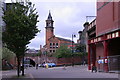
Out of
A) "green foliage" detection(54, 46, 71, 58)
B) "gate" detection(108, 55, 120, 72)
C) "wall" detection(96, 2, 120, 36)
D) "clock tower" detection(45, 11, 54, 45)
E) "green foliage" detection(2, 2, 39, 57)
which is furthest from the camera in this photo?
"clock tower" detection(45, 11, 54, 45)

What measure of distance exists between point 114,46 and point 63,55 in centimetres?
5125

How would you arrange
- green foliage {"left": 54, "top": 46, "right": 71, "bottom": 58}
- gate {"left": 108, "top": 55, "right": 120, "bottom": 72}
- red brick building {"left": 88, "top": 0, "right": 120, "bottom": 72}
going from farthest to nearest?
green foliage {"left": 54, "top": 46, "right": 71, "bottom": 58}
red brick building {"left": 88, "top": 0, "right": 120, "bottom": 72}
gate {"left": 108, "top": 55, "right": 120, "bottom": 72}

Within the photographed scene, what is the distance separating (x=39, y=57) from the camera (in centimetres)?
12669

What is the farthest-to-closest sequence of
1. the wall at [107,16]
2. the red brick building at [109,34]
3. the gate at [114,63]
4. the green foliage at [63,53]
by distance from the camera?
the green foliage at [63,53]
the wall at [107,16]
the red brick building at [109,34]
the gate at [114,63]

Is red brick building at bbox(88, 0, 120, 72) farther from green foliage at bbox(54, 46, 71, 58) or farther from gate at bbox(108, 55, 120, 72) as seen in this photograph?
green foliage at bbox(54, 46, 71, 58)

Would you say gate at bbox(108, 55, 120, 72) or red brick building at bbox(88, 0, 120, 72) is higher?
red brick building at bbox(88, 0, 120, 72)

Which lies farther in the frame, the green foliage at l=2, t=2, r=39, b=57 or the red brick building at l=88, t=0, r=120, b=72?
the red brick building at l=88, t=0, r=120, b=72

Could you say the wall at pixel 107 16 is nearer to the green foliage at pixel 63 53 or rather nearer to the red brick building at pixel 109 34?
the red brick building at pixel 109 34

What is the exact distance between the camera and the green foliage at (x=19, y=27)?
29.8 metres

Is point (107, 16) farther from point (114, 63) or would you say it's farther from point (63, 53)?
point (63, 53)

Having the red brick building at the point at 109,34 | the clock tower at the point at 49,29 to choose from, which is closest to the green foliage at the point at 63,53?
the clock tower at the point at 49,29

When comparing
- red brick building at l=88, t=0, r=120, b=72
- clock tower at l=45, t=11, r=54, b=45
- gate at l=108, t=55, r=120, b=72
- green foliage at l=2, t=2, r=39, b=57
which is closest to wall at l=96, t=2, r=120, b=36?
red brick building at l=88, t=0, r=120, b=72

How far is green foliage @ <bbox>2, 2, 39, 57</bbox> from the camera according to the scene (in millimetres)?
29812

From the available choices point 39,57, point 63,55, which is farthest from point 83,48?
point 39,57
